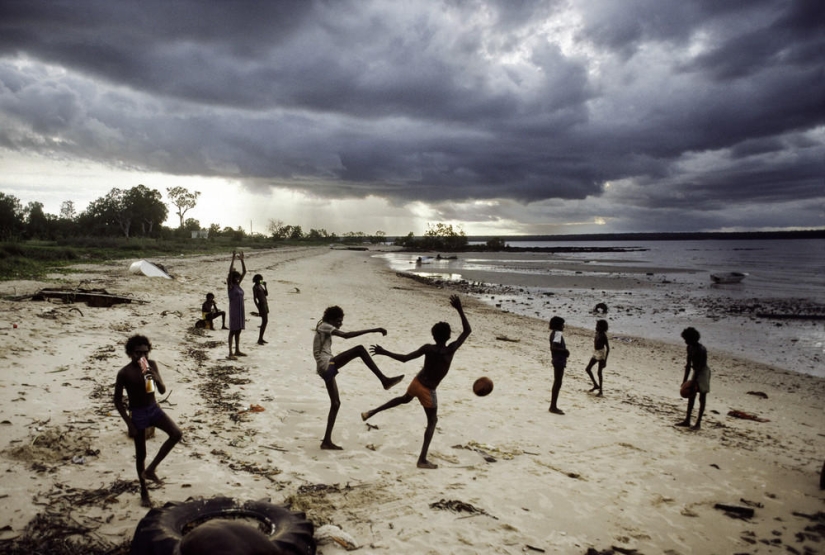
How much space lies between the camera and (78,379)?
8.45 m

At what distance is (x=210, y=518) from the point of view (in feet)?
14.8

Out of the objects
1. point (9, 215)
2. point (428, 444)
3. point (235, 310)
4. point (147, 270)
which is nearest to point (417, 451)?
point (428, 444)

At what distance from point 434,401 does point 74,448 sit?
4718 millimetres

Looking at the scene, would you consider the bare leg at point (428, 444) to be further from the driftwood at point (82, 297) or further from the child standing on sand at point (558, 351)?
the driftwood at point (82, 297)

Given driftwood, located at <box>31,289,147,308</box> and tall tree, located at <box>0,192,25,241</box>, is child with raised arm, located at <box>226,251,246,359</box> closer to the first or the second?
driftwood, located at <box>31,289,147,308</box>

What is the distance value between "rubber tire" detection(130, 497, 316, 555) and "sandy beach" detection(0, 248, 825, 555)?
40 centimetres

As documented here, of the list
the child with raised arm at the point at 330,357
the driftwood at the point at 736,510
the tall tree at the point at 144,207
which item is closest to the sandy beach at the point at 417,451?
the driftwood at the point at 736,510

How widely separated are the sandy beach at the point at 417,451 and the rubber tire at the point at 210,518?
0.40m

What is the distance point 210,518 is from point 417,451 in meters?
3.42

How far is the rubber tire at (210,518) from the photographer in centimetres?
387

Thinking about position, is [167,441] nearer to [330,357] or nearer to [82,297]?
[330,357]

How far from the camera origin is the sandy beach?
512cm

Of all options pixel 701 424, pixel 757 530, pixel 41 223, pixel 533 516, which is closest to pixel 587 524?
pixel 533 516

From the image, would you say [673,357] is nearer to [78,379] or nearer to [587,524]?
[587,524]
